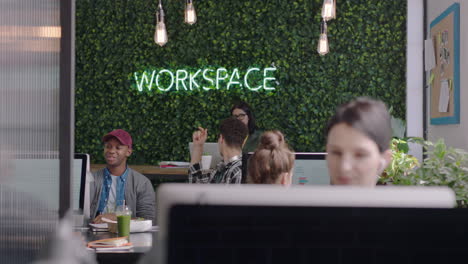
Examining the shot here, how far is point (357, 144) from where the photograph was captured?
1.35m

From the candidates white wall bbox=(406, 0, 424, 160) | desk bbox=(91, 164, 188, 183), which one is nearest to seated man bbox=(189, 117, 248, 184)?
desk bbox=(91, 164, 188, 183)

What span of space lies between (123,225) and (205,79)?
13.0ft

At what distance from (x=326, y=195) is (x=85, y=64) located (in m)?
6.57

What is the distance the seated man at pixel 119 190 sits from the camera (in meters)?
3.92

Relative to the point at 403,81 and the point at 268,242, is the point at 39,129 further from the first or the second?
the point at 403,81

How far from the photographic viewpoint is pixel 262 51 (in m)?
6.64

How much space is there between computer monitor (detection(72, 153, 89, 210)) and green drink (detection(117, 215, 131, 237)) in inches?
19.5

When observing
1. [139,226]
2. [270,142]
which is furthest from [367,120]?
[139,226]

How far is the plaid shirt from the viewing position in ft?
12.0

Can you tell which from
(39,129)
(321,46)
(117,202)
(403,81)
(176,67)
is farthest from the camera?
(176,67)

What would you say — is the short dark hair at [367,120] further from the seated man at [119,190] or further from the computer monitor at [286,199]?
the seated man at [119,190]

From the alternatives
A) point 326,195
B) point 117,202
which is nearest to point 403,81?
point 117,202

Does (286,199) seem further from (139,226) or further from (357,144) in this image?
(139,226)

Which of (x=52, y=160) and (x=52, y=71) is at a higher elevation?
(x=52, y=71)
